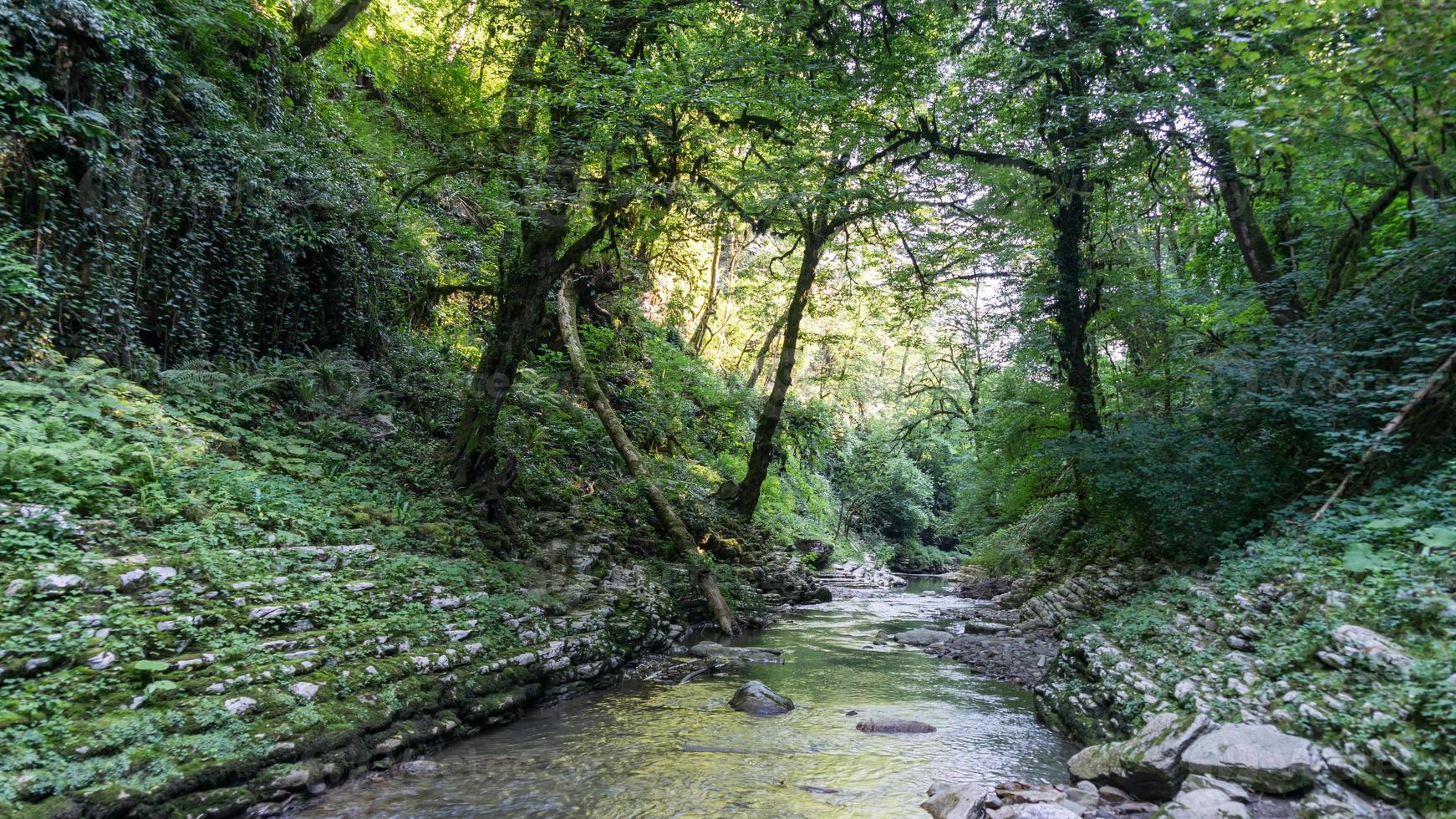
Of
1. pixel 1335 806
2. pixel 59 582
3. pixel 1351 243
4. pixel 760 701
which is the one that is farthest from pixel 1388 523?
pixel 59 582

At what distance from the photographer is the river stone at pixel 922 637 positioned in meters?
12.3

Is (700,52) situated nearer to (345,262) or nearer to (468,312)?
(345,262)

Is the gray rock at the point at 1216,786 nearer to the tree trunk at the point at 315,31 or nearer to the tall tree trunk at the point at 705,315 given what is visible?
the tree trunk at the point at 315,31

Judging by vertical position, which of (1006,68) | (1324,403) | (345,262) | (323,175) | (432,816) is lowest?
(432,816)

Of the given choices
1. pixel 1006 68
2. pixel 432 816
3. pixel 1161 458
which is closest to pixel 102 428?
pixel 432 816

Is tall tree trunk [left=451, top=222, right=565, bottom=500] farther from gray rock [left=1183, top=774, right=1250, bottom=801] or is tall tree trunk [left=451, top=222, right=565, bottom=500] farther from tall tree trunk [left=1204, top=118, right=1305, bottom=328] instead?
tall tree trunk [left=1204, top=118, right=1305, bottom=328]

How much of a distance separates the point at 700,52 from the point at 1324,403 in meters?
8.39

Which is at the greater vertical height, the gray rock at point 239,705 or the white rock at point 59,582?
the white rock at point 59,582

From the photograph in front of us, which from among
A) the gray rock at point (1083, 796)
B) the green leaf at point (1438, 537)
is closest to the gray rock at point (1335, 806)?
the gray rock at point (1083, 796)

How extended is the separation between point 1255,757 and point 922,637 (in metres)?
8.84

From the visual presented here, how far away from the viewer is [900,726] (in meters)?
6.95

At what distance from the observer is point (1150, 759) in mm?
4758

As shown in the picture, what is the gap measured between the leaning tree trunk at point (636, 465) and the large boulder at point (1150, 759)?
7.47m

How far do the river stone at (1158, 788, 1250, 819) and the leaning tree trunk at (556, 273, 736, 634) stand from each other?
8.56 meters
